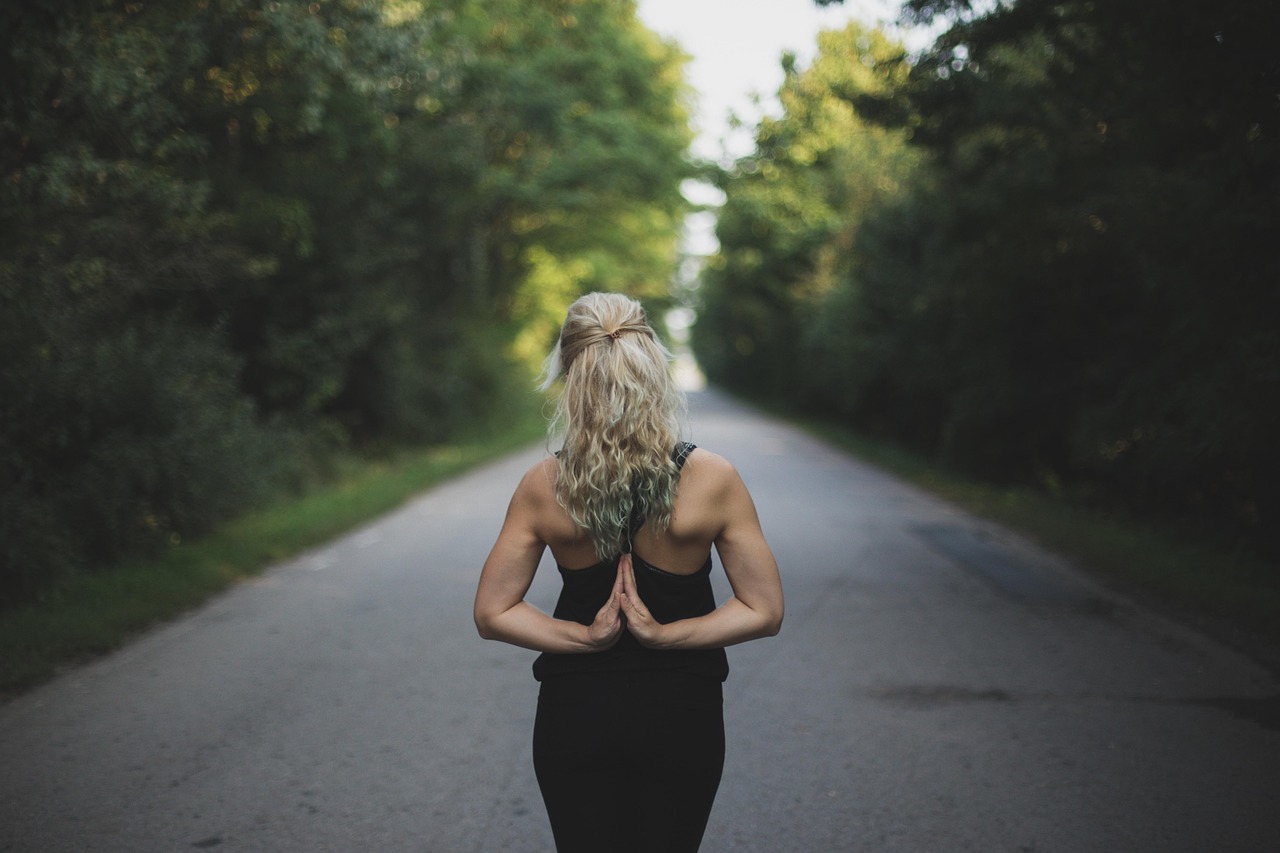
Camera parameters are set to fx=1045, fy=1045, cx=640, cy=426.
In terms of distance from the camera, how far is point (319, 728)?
523cm

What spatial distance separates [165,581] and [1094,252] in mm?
10824

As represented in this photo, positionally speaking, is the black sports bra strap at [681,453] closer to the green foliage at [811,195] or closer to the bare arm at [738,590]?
the bare arm at [738,590]

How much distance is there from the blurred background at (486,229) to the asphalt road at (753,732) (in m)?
2.04

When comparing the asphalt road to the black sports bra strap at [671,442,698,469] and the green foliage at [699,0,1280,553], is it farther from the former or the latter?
the green foliage at [699,0,1280,553]

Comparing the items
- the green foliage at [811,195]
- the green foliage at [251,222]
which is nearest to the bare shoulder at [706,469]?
the green foliage at [251,222]

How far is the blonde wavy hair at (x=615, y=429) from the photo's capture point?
231 centimetres

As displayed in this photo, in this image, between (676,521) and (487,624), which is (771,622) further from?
(487,624)

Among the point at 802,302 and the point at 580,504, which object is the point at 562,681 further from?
the point at 802,302

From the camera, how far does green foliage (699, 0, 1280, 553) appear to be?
23.1ft

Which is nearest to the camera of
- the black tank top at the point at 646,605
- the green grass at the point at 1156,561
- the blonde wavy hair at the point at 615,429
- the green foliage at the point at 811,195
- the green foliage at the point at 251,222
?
the blonde wavy hair at the point at 615,429

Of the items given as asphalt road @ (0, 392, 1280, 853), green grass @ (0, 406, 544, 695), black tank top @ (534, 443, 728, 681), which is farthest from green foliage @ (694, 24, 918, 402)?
black tank top @ (534, 443, 728, 681)

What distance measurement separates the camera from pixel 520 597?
2479mm

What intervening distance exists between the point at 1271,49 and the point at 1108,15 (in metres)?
2.34

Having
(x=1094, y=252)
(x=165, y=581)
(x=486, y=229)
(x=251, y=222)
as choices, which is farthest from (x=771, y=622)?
(x=486, y=229)
